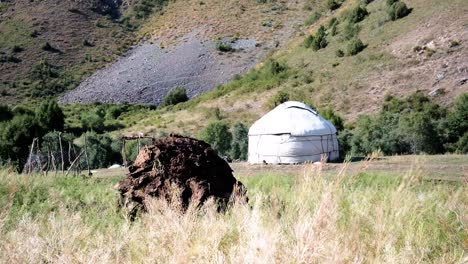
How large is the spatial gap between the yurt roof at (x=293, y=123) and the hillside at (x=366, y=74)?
25.3 ft

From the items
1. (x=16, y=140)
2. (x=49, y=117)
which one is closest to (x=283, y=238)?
(x=16, y=140)

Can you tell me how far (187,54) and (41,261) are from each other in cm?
5101

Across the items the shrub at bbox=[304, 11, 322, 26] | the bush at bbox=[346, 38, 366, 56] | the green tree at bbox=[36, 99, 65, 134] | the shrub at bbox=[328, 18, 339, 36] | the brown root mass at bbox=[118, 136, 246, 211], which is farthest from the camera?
the shrub at bbox=[304, 11, 322, 26]

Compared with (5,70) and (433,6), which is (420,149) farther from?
(5,70)

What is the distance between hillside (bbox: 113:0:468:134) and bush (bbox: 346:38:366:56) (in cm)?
37

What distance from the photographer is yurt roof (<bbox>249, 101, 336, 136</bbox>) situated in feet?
64.5

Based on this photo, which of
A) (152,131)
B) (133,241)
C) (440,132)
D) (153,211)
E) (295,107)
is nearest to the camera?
(133,241)

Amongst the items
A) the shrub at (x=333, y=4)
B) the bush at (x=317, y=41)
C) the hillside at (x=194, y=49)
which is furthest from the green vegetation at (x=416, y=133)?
the shrub at (x=333, y=4)

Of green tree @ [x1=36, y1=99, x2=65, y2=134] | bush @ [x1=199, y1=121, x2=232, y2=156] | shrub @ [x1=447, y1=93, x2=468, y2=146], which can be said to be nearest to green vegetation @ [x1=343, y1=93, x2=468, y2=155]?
shrub @ [x1=447, y1=93, x2=468, y2=146]

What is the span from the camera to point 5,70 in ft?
154

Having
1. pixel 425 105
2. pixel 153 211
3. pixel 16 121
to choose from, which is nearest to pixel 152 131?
pixel 16 121

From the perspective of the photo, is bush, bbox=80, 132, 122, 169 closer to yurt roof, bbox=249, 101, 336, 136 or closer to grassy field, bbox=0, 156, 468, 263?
yurt roof, bbox=249, 101, 336, 136

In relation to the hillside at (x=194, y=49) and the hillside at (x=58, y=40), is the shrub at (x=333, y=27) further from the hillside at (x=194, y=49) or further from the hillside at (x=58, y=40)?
the hillside at (x=58, y=40)

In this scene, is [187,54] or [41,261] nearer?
[41,261]
